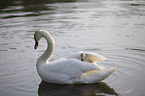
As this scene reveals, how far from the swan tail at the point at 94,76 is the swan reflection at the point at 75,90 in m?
0.16

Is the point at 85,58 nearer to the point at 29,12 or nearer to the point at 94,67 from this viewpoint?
the point at 94,67

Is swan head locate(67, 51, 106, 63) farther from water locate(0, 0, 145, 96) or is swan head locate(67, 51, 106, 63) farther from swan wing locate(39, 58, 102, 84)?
water locate(0, 0, 145, 96)

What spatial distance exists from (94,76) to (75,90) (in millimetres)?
603

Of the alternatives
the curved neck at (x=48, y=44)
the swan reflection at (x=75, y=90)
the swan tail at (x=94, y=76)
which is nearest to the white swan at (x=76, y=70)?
the swan tail at (x=94, y=76)

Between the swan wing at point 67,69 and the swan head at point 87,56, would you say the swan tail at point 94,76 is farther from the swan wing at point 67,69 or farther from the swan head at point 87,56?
the swan head at point 87,56

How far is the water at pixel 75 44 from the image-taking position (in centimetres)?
680

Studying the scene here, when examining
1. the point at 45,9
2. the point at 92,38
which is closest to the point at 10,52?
the point at 92,38

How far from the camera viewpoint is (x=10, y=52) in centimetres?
964

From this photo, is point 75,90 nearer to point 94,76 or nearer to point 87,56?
point 94,76

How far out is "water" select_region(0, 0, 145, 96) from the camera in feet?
22.3

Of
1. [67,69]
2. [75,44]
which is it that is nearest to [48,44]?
[67,69]

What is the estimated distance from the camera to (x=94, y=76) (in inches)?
268

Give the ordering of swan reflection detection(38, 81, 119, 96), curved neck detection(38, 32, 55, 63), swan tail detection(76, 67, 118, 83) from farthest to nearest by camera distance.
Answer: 1. curved neck detection(38, 32, 55, 63)
2. swan tail detection(76, 67, 118, 83)
3. swan reflection detection(38, 81, 119, 96)

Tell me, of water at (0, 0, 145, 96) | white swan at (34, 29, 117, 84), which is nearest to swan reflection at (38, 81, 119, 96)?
water at (0, 0, 145, 96)
